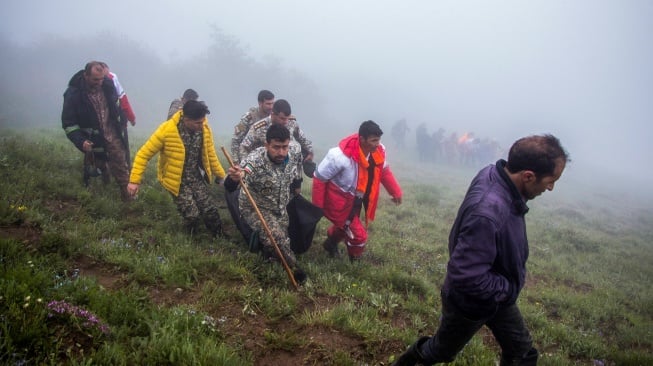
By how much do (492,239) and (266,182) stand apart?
10.8 ft

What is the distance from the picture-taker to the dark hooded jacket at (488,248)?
248 cm

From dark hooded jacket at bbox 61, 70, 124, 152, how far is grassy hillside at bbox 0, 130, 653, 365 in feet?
2.90

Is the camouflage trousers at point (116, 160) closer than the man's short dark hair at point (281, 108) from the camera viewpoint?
No

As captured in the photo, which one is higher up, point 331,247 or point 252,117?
point 252,117

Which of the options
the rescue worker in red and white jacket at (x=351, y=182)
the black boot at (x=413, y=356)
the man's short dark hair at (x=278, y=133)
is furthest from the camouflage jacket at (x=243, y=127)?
the black boot at (x=413, y=356)

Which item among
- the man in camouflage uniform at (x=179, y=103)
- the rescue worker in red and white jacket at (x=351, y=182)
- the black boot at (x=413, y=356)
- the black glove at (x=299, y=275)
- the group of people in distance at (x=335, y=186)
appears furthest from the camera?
the man in camouflage uniform at (x=179, y=103)

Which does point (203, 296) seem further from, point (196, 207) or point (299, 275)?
point (196, 207)

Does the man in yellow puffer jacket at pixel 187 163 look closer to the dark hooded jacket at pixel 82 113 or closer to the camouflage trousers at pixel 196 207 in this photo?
the camouflage trousers at pixel 196 207

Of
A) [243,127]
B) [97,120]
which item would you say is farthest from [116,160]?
[243,127]

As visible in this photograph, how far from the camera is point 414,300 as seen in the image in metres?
5.05

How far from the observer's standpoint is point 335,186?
5.76 m

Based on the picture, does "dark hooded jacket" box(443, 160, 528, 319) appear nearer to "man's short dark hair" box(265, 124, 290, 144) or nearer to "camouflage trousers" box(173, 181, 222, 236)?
"man's short dark hair" box(265, 124, 290, 144)

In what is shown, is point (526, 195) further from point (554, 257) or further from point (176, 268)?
point (554, 257)

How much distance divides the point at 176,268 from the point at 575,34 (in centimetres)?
21874
